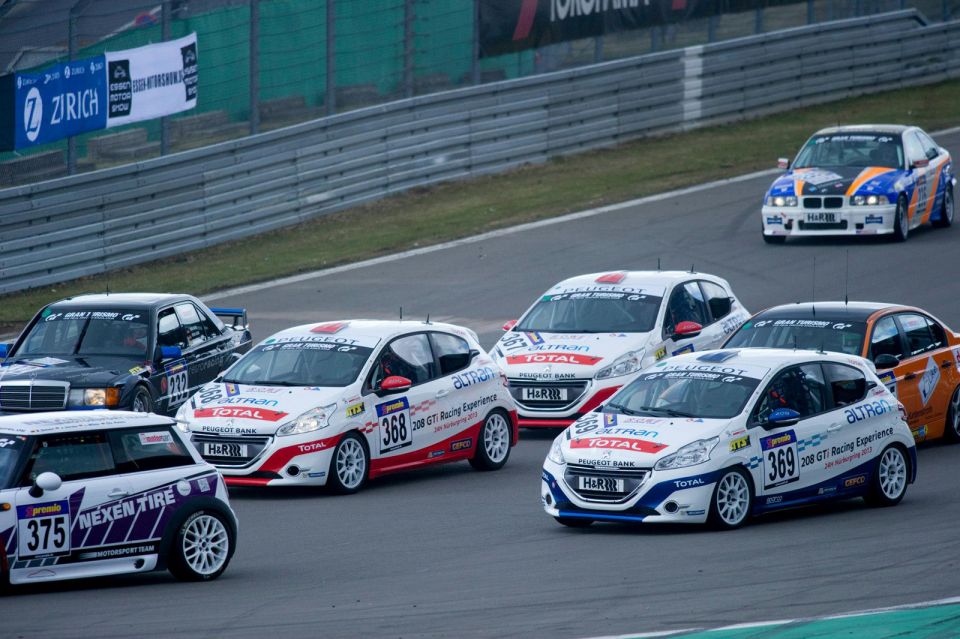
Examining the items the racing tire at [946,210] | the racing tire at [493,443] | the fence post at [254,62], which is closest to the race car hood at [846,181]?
the racing tire at [946,210]

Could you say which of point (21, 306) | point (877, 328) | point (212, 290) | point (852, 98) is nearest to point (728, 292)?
point (877, 328)

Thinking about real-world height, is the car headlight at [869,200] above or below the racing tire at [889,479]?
above

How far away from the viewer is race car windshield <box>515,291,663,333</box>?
18.5m

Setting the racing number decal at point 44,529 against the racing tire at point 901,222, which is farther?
the racing tire at point 901,222

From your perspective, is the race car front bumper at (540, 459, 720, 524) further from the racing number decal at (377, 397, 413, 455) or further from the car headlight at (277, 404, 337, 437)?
the racing number decal at (377, 397, 413, 455)

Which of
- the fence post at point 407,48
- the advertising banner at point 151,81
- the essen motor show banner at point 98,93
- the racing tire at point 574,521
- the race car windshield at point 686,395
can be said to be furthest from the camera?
the fence post at point 407,48

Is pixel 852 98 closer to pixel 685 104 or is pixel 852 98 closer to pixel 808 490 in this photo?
pixel 685 104

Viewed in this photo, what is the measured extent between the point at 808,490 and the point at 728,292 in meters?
6.56

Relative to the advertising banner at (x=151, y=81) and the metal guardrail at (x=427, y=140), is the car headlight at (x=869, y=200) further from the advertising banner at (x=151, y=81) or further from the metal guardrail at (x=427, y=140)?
the advertising banner at (x=151, y=81)

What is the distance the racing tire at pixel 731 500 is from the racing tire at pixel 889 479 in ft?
5.03

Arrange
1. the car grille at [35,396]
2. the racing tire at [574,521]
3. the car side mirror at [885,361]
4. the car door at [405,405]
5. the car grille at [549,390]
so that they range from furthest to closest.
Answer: the car grille at [549,390] < the car grille at [35,396] < the car side mirror at [885,361] < the car door at [405,405] < the racing tire at [574,521]

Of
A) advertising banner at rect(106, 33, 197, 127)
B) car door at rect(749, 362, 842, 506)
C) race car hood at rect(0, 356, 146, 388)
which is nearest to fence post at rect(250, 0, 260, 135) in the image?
advertising banner at rect(106, 33, 197, 127)

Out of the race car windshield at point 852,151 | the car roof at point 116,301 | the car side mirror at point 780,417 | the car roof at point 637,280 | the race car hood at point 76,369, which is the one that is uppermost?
the race car windshield at point 852,151

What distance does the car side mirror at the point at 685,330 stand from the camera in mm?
18359
